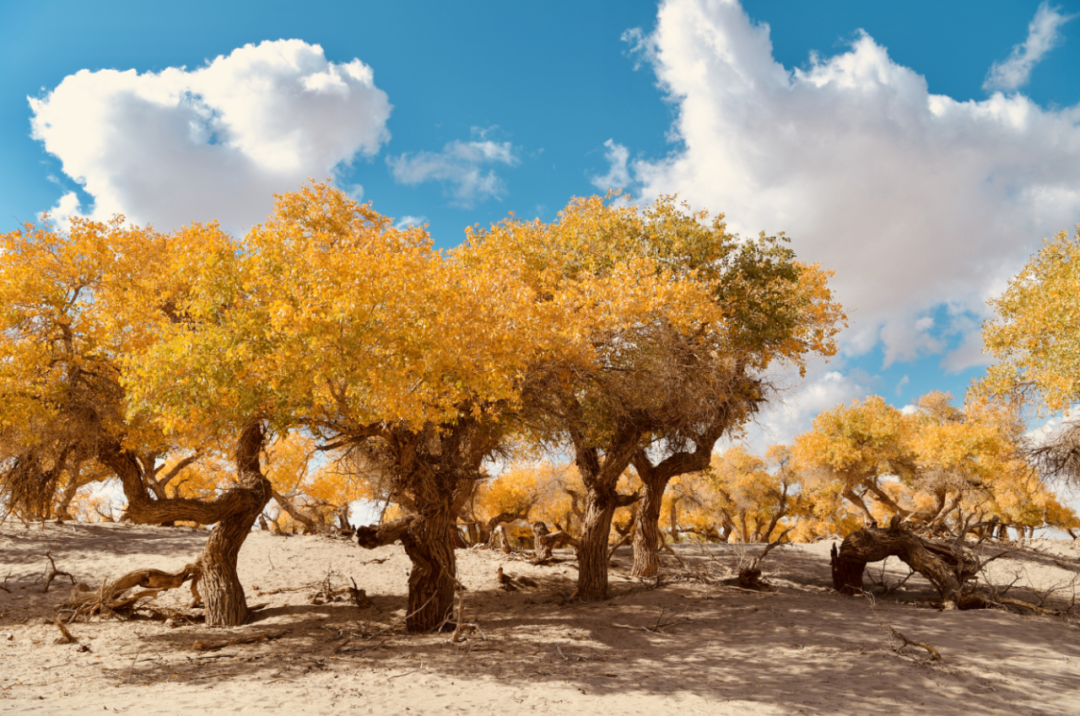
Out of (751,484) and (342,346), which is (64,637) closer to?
(342,346)

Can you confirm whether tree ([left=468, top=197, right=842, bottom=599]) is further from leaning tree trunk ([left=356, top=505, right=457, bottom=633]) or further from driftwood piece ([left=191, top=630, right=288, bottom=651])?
driftwood piece ([left=191, top=630, right=288, bottom=651])

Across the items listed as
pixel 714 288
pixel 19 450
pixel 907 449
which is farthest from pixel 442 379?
pixel 907 449

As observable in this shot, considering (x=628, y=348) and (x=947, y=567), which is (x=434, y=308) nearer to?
(x=628, y=348)

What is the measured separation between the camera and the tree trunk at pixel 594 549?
15078 millimetres

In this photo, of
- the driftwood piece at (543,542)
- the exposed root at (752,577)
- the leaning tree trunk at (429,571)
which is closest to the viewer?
the leaning tree trunk at (429,571)

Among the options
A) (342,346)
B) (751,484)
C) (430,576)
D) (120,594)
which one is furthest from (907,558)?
(751,484)

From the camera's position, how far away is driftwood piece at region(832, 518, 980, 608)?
13.6 meters

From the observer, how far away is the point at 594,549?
1529 cm

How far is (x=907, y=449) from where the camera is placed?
28.6m

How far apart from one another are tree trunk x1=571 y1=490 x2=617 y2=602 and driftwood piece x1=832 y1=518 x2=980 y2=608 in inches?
247

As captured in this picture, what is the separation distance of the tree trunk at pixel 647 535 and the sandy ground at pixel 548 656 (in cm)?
126

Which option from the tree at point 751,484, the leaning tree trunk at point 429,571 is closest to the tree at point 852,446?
the tree at point 751,484

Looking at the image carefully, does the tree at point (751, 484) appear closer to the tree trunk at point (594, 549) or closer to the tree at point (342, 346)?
the tree trunk at point (594, 549)

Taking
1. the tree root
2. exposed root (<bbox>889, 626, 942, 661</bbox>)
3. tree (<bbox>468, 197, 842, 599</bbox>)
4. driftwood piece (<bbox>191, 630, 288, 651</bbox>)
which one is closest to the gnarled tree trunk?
the tree root
